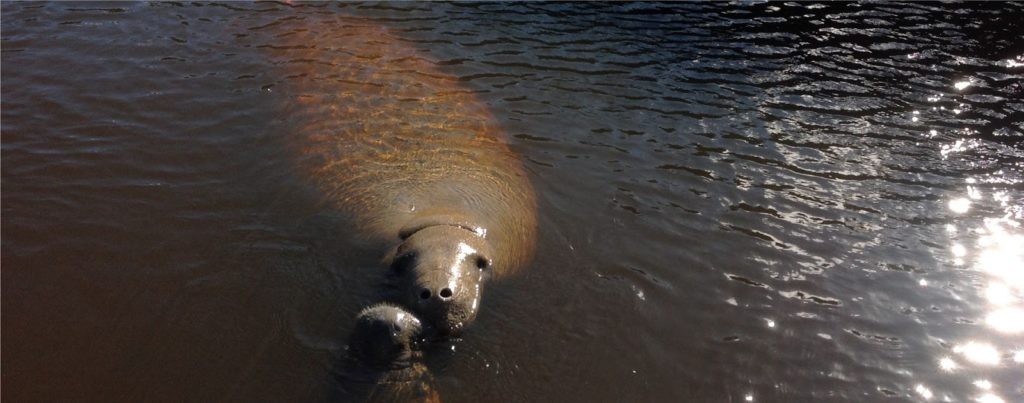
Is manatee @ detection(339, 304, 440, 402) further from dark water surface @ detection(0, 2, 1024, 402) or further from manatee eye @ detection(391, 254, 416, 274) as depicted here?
manatee eye @ detection(391, 254, 416, 274)

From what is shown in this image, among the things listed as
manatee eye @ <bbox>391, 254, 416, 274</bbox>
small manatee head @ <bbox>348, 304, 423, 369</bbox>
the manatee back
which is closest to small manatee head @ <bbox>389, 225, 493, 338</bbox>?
Result: manatee eye @ <bbox>391, 254, 416, 274</bbox>

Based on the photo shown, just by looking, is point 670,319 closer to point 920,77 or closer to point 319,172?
point 319,172

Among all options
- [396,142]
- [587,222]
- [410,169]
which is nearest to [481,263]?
[587,222]

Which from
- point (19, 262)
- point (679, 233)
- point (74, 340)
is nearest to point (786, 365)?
point (679, 233)

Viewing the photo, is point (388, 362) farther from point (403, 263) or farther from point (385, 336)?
point (403, 263)

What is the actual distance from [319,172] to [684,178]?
337 cm

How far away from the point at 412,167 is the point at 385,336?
2410 millimetres

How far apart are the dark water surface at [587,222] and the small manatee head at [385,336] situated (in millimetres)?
208

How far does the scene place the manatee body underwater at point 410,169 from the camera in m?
4.68

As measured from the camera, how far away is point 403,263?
4.82 m

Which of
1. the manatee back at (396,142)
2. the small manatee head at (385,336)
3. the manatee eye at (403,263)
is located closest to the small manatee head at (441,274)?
the manatee eye at (403,263)

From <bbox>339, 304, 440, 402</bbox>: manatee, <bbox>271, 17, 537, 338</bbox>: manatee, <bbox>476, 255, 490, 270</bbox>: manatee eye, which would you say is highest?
<bbox>271, 17, 537, 338</bbox>: manatee

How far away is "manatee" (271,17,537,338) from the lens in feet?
15.6

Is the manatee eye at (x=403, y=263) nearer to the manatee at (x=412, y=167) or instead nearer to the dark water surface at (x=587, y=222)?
the manatee at (x=412, y=167)
